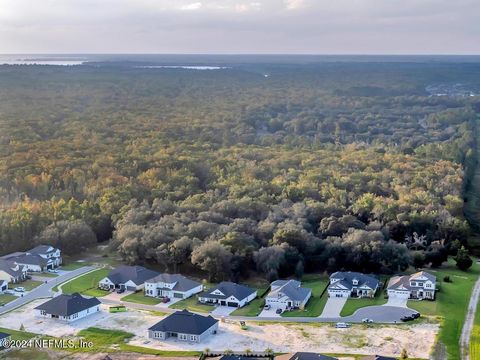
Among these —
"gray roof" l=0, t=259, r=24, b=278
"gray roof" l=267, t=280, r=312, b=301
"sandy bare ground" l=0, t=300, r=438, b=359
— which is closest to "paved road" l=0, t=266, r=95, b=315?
"sandy bare ground" l=0, t=300, r=438, b=359

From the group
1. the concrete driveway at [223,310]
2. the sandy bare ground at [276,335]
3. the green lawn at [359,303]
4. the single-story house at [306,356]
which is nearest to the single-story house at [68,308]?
the sandy bare ground at [276,335]

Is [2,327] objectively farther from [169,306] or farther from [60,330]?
[169,306]

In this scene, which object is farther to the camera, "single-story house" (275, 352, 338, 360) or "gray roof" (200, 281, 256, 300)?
"gray roof" (200, 281, 256, 300)

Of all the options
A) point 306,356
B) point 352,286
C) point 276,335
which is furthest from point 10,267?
point 306,356

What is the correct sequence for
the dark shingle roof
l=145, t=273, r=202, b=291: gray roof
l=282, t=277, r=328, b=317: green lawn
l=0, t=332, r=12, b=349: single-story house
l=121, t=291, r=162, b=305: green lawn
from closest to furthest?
the dark shingle roof, l=0, t=332, r=12, b=349: single-story house, l=282, t=277, r=328, b=317: green lawn, l=121, t=291, r=162, b=305: green lawn, l=145, t=273, r=202, b=291: gray roof

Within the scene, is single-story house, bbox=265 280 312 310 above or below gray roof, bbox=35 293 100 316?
below

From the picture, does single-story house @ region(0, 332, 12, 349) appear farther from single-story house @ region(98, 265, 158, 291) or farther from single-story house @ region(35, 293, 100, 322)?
single-story house @ region(98, 265, 158, 291)
